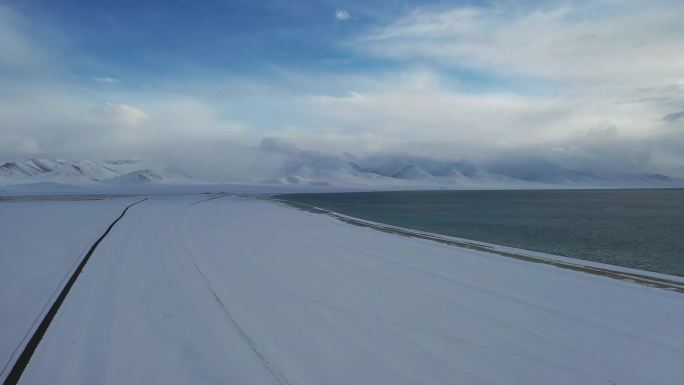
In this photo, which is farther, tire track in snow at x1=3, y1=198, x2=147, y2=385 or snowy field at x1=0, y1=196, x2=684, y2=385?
snowy field at x1=0, y1=196, x2=684, y2=385

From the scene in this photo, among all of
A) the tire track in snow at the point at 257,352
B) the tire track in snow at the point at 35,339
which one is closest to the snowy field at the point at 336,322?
the tire track in snow at the point at 257,352

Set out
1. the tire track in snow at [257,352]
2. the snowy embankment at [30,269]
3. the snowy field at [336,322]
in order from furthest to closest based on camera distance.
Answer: the snowy embankment at [30,269]
the snowy field at [336,322]
the tire track in snow at [257,352]

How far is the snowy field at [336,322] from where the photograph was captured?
7895 millimetres

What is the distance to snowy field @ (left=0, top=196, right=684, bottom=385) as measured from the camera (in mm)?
7895

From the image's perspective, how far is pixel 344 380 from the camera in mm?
7512

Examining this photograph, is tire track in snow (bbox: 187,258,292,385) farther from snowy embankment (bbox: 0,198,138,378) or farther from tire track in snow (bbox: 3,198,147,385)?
snowy embankment (bbox: 0,198,138,378)

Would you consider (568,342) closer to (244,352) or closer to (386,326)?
(386,326)

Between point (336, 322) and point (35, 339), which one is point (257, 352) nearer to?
point (336, 322)

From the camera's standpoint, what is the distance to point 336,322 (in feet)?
34.8

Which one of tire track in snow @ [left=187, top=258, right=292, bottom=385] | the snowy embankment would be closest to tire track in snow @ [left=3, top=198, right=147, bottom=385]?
the snowy embankment

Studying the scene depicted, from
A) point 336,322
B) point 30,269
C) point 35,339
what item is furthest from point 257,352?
point 30,269

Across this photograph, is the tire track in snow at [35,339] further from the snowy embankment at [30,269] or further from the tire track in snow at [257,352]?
the tire track in snow at [257,352]

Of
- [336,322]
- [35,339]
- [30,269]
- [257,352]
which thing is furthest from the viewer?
[30,269]

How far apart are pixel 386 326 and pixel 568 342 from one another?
161 inches
